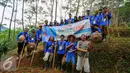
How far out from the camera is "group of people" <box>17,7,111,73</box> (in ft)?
25.5

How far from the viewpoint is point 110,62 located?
9.30 metres

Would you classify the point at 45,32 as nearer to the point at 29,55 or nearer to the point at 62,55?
the point at 29,55

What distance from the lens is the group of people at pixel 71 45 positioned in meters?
7.77

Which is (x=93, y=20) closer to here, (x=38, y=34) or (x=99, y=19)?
(x=99, y=19)

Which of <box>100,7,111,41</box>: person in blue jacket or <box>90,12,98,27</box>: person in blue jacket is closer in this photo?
<box>100,7,111,41</box>: person in blue jacket

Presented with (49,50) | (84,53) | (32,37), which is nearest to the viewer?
(84,53)

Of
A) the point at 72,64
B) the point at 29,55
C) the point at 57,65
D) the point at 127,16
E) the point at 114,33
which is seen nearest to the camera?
the point at 72,64

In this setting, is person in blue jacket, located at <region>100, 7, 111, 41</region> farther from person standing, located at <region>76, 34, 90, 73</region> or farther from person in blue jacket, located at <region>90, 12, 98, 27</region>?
person standing, located at <region>76, 34, 90, 73</region>

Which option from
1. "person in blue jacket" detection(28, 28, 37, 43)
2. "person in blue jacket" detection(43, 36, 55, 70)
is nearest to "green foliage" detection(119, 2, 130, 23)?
"person in blue jacket" detection(28, 28, 37, 43)

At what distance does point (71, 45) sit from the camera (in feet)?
27.4

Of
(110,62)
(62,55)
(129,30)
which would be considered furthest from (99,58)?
(129,30)

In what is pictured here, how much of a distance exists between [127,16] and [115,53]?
22607 mm

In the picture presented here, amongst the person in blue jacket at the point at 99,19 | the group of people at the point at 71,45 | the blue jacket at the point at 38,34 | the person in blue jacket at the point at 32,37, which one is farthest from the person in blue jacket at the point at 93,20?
the person in blue jacket at the point at 32,37

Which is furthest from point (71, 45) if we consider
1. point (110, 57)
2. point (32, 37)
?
point (32, 37)
